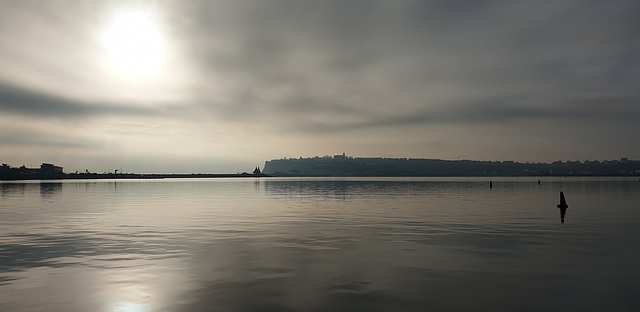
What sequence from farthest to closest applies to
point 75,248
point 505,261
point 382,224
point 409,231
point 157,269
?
point 382,224 → point 409,231 → point 75,248 → point 505,261 → point 157,269

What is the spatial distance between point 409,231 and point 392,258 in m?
11.7

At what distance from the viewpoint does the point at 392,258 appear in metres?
22.6

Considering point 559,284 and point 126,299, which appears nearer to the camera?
point 126,299

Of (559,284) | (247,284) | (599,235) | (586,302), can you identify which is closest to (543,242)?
(599,235)

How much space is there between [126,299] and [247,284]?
4631 mm

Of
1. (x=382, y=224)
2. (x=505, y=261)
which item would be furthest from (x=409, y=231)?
(x=505, y=261)

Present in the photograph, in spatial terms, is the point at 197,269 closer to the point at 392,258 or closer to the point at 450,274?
the point at 392,258

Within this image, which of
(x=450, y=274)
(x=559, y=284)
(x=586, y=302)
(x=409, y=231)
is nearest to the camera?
(x=586, y=302)

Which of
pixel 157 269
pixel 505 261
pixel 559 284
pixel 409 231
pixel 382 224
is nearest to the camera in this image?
pixel 559 284

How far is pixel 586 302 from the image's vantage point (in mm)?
14555

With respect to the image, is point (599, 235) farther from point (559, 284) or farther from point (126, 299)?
point (126, 299)

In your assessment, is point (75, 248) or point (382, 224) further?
point (382, 224)

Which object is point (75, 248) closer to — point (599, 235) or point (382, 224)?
point (382, 224)

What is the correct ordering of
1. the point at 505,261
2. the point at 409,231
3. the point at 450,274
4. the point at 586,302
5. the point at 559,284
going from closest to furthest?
the point at 586,302
the point at 559,284
the point at 450,274
the point at 505,261
the point at 409,231
